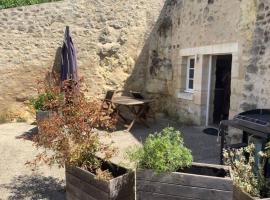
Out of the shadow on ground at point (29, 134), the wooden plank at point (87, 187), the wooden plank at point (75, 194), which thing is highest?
the wooden plank at point (87, 187)

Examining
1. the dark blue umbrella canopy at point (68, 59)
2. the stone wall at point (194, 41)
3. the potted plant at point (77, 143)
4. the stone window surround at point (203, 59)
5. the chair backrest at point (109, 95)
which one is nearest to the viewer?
the potted plant at point (77, 143)

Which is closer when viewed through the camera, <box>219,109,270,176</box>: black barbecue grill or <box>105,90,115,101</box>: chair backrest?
<box>219,109,270,176</box>: black barbecue grill

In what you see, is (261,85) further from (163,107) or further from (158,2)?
(158,2)

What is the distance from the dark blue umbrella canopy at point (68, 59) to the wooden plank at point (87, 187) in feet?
17.6

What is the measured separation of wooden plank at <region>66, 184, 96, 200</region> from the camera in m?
3.51

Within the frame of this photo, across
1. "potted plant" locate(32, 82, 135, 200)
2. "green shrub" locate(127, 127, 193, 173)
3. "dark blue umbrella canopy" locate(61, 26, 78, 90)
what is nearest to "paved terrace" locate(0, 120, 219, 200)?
"potted plant" locate(32, 82, 135, 200)

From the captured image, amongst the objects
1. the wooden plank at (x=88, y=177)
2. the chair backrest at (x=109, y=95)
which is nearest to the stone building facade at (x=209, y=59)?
the chair backrest at (x=109, y=95)

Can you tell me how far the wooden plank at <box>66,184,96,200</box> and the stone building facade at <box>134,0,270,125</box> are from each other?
3604 millimetres

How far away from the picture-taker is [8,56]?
923cm

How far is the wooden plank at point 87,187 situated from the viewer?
3.30m

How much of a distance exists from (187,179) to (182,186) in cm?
8

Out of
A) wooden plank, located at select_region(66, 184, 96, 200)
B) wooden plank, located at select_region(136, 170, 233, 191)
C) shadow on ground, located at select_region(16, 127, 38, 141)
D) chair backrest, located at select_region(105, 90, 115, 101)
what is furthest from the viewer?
chair backrest, located at select_region(105, 90, 115, 101)

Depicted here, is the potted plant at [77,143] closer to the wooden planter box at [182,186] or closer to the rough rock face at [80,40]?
the wooden planter box at [182,186]

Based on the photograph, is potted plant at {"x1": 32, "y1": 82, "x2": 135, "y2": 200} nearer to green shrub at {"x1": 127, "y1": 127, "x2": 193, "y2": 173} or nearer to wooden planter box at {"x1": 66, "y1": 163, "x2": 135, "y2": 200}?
wooden planter box at {"x1": 66, "y1": 163, "x2": 135, "y2": 200}
